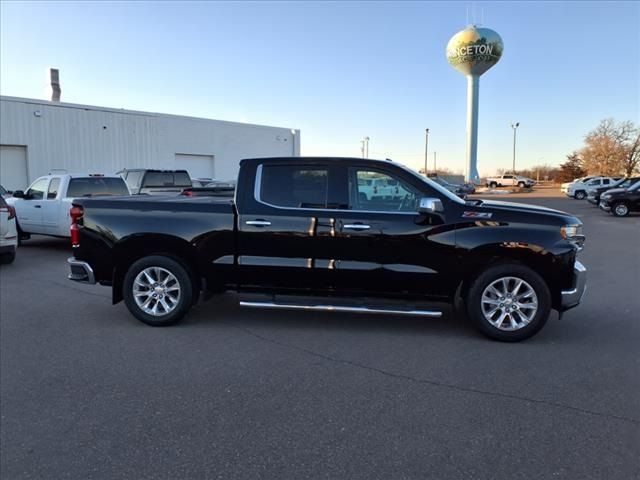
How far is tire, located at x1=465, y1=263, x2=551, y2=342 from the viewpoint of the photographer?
16.6ft

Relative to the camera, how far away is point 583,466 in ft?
9.58

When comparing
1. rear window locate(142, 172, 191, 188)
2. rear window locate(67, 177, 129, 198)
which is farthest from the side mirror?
rear window locate(142, 172, 191, 188)

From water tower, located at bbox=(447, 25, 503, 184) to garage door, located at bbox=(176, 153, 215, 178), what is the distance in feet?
103

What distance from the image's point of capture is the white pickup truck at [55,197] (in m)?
11.0

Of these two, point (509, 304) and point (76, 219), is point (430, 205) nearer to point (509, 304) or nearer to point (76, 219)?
point (509, 304)

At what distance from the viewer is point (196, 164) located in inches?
1121

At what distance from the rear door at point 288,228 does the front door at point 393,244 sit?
0.66ft

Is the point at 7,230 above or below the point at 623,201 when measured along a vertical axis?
below

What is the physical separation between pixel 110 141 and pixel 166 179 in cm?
1057

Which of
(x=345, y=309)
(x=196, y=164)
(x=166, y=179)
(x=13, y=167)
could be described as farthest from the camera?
(x=196, y=164)

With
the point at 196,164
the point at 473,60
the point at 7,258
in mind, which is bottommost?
the point at 7,258

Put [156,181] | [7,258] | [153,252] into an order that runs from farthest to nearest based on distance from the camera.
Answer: [156,181] < [7,258] < [153,252]

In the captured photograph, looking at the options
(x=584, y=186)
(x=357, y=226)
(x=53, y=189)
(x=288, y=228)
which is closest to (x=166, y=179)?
(x=53, y=189)

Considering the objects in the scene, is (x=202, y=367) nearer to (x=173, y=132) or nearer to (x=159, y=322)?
(x=159, y=322)
